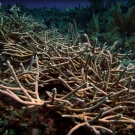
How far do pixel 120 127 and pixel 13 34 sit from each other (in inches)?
110

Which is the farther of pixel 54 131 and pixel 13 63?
pixel 13 63

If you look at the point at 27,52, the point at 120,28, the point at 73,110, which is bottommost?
the point at 73,110

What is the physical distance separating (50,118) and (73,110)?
31cm

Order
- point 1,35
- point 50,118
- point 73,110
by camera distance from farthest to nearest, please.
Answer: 1. point 1,35
2. point 50,118
3. point 73,110

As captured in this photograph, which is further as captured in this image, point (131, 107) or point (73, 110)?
point (131, 107)

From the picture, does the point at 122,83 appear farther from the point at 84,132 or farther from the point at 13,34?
the point at 13,34

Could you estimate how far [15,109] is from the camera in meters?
1.94

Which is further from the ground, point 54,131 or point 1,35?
point 1,35

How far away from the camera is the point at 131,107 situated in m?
2.06

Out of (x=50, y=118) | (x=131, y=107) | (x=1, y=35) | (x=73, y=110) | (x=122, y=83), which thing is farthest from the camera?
(x=1, y=35)

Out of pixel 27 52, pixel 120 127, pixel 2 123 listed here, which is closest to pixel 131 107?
pixel 120 127

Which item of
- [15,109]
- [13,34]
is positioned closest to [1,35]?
[13,34]

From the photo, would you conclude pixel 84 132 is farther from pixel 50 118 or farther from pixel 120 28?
pixel 120 28

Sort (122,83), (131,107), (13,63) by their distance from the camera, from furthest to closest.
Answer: (13,63) < (122,83) < (131,107)
